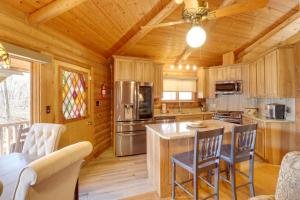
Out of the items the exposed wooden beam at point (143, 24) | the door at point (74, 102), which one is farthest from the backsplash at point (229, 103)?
the door at point (74, 102)

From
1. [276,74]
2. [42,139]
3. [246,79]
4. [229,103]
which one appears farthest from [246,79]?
[42,139]

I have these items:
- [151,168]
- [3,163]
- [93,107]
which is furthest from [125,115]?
[3,163]

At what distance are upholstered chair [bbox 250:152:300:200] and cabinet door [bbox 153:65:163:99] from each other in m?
3.70

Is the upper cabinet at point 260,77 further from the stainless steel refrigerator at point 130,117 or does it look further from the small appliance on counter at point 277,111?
the stainless steel refrigerator at point 130,117

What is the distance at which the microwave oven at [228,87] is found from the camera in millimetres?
4973

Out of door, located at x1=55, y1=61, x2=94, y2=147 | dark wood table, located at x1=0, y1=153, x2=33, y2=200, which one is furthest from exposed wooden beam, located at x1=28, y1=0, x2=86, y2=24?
dark wood table, located at x1=0, y1=153, x2=33, y2=200

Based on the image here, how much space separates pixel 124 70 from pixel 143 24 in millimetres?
1200

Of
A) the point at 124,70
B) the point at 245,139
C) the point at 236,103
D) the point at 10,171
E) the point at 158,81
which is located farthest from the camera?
the point at 236,103

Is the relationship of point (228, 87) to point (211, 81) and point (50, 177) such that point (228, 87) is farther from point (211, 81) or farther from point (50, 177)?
point (50, 177)

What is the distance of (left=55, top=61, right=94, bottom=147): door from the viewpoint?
9.72 feet

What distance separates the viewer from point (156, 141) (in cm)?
258

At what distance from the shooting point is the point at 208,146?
2.07 m

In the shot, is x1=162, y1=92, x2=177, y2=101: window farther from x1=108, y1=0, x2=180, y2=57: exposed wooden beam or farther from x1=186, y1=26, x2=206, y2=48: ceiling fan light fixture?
x1=186, y1=26, x2=206, y2=48: ceiling fan light fixture

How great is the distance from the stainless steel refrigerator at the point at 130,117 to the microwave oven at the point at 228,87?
7.85 ft
